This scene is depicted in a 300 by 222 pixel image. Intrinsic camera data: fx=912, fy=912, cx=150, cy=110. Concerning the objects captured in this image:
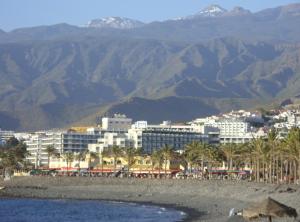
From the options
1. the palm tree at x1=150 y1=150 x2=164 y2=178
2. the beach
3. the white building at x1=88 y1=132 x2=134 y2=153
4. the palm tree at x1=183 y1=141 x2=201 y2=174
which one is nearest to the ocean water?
the beach

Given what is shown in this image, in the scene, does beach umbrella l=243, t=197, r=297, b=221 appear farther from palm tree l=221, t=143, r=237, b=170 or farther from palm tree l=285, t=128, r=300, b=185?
palm tree l=221, t=143, r=237, b=170

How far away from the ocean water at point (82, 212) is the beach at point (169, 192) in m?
2.17

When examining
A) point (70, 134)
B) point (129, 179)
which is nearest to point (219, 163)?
point (129, 179)

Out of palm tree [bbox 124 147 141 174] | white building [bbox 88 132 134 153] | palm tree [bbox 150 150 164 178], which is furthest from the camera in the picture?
white building [bbox 88 132 134 153]

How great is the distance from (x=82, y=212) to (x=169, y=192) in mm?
17767

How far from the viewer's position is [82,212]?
77.3 metres

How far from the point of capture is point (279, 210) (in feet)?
133

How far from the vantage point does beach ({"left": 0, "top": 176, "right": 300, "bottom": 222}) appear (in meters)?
68.1

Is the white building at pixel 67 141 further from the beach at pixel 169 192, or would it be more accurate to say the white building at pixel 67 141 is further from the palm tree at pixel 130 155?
the beach at pixel 169 192

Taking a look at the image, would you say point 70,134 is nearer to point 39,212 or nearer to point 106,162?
point 106,162

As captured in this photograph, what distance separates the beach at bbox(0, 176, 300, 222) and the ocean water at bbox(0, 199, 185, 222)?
217 cm

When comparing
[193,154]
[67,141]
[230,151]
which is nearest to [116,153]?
[193,154]

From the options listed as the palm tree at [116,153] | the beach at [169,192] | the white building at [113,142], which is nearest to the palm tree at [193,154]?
the palm tree at [116,153]

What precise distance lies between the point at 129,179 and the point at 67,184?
8640 mm
